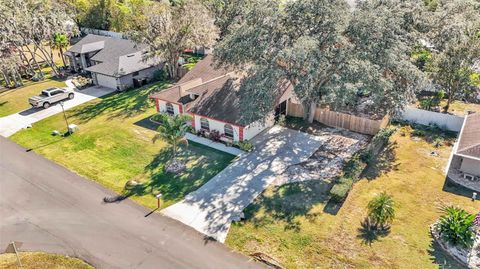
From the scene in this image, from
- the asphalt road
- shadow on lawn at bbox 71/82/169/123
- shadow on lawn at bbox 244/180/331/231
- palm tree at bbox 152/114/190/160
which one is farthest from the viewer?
shadow on lawn at bbox 71/82/169/123

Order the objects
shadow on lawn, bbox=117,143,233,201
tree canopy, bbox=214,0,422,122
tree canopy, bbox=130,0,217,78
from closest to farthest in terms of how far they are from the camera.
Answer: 1. shadow on lawn, bbox=117,143,233,201
2. tree canopy, bbox=214,0,422,122
3. tree canopy, bbox=130,0,217,78

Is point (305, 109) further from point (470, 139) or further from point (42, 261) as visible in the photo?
point (42, 261)

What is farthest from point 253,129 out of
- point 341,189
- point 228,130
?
point 341,189

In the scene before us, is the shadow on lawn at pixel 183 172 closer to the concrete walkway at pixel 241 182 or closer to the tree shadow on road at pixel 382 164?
the concrete walkway at pixel 241 182

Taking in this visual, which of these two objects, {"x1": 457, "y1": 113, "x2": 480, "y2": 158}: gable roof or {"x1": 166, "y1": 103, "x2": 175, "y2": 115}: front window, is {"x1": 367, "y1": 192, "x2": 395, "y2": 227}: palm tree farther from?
{"x1": 166, "y1": 103, "x2": 175, "y2": 115}: front window

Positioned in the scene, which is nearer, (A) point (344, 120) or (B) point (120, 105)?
(A) point (344, 120)

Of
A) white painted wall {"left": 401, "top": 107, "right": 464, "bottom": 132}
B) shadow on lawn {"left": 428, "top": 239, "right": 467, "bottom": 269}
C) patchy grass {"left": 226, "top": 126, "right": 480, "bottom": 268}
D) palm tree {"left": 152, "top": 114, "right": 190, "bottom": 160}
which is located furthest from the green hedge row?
palm tree {"left": 152, "top": 114, "right": 190, "bottom": 160}
